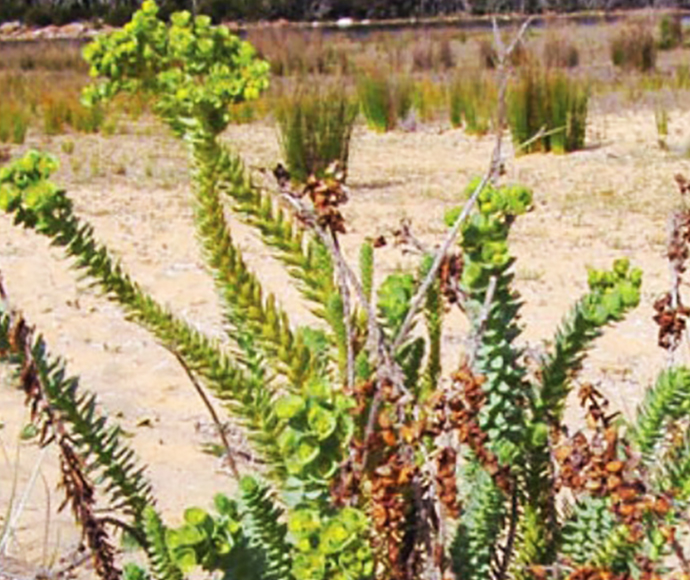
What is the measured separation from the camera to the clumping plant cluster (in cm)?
151

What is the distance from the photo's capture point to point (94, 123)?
13.4 meters

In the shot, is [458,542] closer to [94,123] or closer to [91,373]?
[91,373]

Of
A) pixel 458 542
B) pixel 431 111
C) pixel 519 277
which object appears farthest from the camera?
pixel 431 111

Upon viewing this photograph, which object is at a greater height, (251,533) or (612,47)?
(251,533)

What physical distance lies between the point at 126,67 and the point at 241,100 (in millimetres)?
149

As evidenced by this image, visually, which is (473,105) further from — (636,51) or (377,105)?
(636,51)

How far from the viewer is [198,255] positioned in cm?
717

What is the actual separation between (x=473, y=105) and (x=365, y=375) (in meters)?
11.7

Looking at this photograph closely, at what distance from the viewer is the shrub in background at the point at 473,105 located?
12.8 metres

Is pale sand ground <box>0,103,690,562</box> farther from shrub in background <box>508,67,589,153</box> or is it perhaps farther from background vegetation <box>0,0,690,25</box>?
background vegetation <box>0,0,690,25</box>

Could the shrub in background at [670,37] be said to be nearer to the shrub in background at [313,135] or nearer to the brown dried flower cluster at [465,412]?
the shrub in background at [313,135]

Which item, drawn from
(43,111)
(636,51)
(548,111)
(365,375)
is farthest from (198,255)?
(636,51)

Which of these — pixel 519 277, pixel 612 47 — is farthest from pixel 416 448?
pixel 612 47

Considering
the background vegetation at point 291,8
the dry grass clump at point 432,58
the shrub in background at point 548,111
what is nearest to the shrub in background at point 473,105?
the shrub in background at point 548,111
